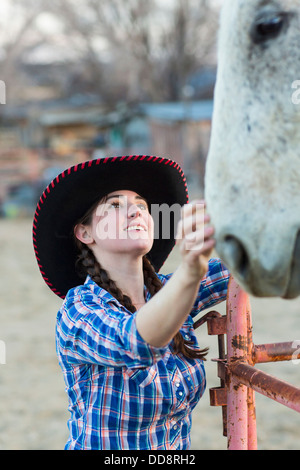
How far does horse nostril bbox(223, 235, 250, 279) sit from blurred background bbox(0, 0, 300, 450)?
2.47 m

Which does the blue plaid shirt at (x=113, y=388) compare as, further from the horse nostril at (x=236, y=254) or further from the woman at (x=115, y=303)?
the horse nostril at (x=236, y=254)

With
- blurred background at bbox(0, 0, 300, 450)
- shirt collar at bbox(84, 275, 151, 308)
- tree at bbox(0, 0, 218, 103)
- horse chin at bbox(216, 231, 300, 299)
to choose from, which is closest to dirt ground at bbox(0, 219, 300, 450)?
blurred background at bbox(0, 0, 300, 450)

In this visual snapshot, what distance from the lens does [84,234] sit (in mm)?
1624

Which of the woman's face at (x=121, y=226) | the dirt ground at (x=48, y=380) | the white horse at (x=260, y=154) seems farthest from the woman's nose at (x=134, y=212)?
the dirt ground at (x=48, y=380)

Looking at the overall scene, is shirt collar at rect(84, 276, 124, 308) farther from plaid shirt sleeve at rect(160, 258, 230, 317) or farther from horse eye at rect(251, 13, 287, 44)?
horse eye at rect(251, 13, 287, 44)

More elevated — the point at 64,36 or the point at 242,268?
the point at 64,36

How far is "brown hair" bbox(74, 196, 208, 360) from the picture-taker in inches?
60.7

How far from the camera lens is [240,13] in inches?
38.6

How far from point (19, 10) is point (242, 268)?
3351cm

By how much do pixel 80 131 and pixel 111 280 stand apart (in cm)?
2757

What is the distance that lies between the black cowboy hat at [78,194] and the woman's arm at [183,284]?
0.54 metres
